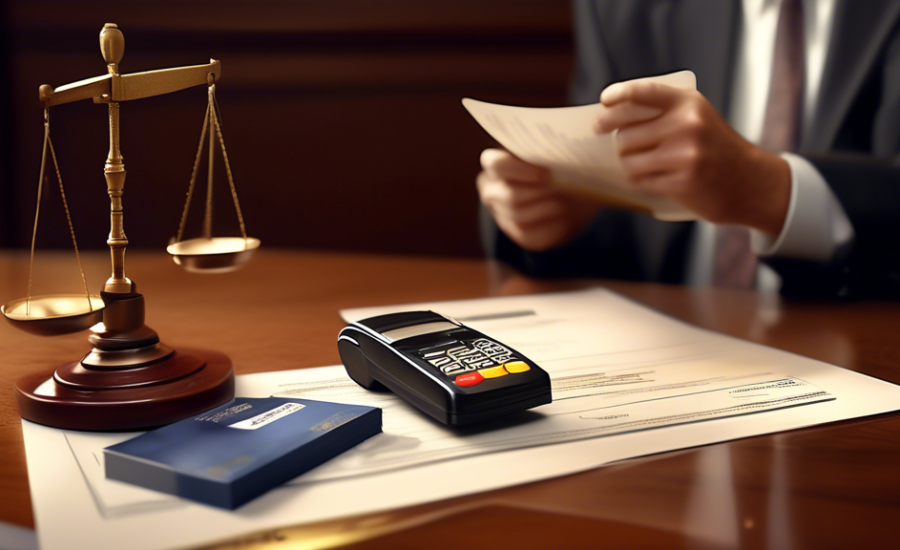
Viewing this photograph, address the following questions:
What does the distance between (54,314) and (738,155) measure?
575 mm

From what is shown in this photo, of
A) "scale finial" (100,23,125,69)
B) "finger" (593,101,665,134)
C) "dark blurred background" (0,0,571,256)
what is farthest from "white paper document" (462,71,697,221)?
"dark blurred background" (0,0,571,256)

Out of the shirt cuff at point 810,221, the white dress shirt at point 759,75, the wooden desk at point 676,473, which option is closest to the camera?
the wooden desk at point 676,473

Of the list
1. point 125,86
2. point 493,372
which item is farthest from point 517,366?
point 125,86

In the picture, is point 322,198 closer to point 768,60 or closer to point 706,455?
point 768,60

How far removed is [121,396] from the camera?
1.13ft

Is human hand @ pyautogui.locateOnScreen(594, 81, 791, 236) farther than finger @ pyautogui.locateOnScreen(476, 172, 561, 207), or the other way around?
finger @ pyautogui.locateOnScreen(476, 172, 561, 207)

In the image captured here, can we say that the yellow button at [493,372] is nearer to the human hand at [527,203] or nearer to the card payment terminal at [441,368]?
the card payment terminal at [441,368]

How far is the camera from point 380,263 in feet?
2.93

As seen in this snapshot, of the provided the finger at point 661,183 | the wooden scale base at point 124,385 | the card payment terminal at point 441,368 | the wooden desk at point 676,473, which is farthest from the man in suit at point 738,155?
the wooden scale base at point 124,385

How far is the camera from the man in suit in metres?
0.64

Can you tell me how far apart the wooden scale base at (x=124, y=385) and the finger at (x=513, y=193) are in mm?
495

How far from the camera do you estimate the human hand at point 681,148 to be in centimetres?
56

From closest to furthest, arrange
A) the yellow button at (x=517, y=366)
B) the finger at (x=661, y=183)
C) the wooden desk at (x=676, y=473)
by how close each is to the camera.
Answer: the wooden desk at (x=676, y=473) → the yellow button at (x=517, y=366) → the finger at (x=661, y=183)

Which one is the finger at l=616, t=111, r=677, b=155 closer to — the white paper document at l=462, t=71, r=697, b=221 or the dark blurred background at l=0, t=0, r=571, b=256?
the white paper document at l=462, t=71, r=697, b=221
